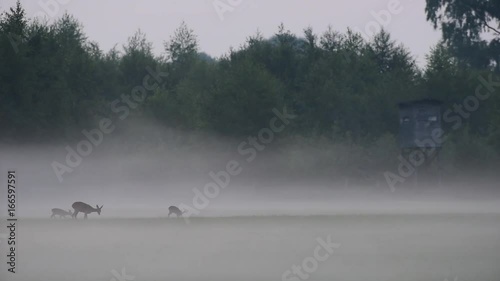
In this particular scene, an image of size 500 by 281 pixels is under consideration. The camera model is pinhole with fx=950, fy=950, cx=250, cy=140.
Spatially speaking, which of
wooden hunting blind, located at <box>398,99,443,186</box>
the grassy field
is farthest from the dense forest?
the grassy field

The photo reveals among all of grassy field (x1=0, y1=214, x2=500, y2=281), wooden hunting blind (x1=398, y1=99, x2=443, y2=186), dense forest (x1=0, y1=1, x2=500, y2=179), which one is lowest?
A: grassy field (x1=0, y1=214, x2=500, y2=281)

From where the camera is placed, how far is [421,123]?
64625mm

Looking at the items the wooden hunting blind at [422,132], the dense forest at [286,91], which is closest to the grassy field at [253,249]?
the wooden hunting blind at [422,132]

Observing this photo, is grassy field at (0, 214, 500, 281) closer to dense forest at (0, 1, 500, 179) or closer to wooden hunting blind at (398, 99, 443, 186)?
wooden hunting blind at (398, 99, 443, 186)

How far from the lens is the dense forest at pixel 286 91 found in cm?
A: 7212

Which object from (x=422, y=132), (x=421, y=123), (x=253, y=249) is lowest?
(x=253, y=249)

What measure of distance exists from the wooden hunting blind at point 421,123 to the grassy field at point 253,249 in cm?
2529

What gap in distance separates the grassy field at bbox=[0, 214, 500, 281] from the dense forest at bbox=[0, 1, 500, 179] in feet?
108

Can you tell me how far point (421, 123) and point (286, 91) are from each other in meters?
32.7

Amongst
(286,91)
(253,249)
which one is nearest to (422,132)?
(286,91)

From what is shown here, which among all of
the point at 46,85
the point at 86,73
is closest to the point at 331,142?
the point at 46,85

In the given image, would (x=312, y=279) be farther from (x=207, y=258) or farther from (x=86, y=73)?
(x=86, y=73)

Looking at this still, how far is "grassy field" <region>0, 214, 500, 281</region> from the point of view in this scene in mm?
21250

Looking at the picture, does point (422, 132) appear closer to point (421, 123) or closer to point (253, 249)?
point (421, 123)
